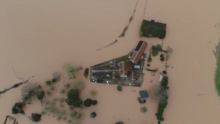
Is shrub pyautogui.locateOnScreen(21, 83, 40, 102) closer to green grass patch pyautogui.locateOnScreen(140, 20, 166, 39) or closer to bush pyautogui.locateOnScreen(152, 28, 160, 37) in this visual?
green grass patch pyautogui.locateOnScreen(140, 20, 166, 39)

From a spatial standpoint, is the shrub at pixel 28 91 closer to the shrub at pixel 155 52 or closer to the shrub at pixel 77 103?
the shrub at pixel 77 103

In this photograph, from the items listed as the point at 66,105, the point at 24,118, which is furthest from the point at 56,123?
the point at 24,118

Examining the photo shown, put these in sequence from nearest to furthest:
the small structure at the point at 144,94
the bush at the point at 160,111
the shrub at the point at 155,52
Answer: the bush at the point at 160,111
the small structure at the point at 144,94
the shrub at the point at 155,52

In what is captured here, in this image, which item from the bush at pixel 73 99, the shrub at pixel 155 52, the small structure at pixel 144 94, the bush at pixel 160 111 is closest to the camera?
the bush at pixel 73 99

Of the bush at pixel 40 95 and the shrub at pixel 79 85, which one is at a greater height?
the shrub at pixel 79 85

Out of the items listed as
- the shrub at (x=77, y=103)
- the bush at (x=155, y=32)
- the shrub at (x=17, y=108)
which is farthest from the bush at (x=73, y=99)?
the bush at (x=155, y=32)

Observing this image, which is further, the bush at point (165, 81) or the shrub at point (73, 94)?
the bush at point (165, 81)

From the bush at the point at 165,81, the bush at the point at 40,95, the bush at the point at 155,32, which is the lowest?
the bush at the point at 40,95
